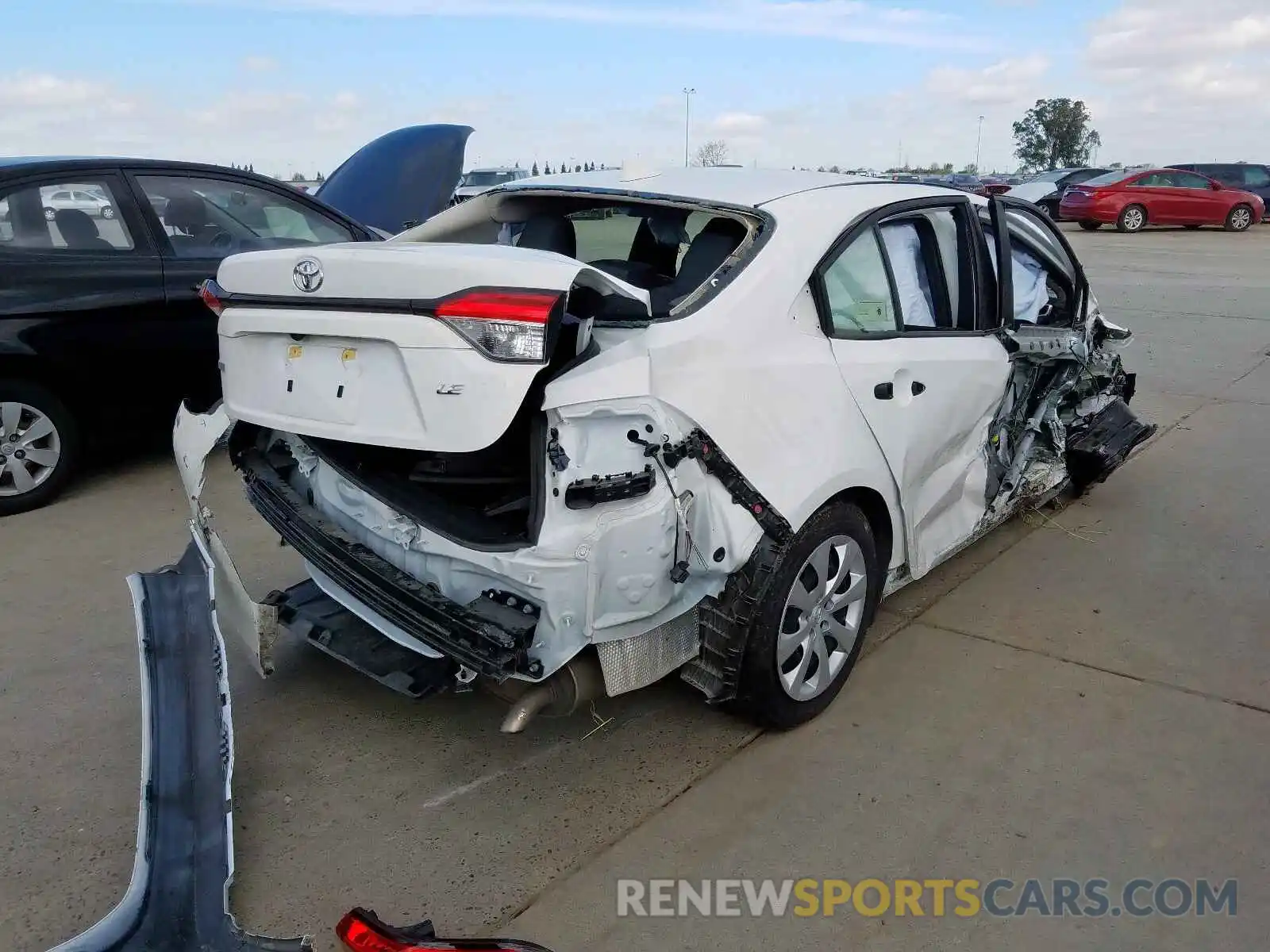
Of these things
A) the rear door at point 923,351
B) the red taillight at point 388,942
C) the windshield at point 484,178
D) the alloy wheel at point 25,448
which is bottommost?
the red taillight at point 388,942

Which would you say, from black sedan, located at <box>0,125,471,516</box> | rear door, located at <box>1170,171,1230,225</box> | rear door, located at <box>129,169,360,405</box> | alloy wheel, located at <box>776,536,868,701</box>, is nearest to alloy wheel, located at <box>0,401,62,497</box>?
black sedan, located at <box>0,125,471,516</box>

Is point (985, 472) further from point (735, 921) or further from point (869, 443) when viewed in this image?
point (735, 921)

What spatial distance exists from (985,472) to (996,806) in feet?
5.33

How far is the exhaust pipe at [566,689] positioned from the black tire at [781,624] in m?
0.45

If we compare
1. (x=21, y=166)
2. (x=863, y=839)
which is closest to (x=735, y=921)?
(x=863, y=839)

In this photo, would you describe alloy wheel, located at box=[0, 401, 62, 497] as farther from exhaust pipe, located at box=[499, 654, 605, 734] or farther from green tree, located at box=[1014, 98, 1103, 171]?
green tree, located at box=[1014, 98, 1103, 171]

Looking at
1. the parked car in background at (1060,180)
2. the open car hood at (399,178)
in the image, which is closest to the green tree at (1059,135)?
the parked car in background at (1060,180)

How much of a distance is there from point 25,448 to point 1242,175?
29722 millimetres

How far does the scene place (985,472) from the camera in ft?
13.6

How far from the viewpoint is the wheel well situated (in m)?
3.23

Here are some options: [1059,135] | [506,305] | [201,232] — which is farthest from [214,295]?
[1059,135]

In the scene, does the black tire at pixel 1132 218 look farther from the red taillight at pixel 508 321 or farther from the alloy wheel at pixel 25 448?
the red taillight at pixel 508 321

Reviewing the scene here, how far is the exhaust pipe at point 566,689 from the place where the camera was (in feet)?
9.01

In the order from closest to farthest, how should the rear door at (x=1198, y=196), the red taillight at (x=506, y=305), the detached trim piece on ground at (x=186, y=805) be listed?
the detached trim piece on ground at (x=186, y=805)
the red taillight at (x=506, y=305)
the rear door at (x=1198, y=196)
